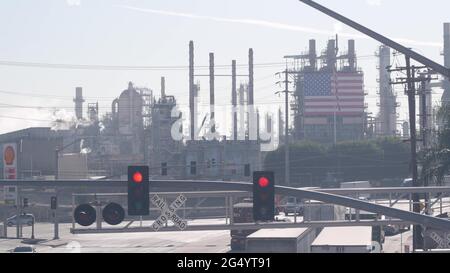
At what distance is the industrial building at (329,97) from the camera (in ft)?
466

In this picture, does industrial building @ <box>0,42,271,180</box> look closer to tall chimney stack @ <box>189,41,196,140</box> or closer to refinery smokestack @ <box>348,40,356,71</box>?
tall chimney stack @ <box>189,41,196,140</box>

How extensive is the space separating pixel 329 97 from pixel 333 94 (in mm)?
1115

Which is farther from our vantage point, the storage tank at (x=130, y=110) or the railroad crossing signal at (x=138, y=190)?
the storage tank at (x=130, y=110)

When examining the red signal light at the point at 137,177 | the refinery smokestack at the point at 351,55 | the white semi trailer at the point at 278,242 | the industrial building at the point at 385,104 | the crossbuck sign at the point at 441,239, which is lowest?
the white semi trailer at the point at 278,242

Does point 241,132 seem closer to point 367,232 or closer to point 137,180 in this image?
point 367,232

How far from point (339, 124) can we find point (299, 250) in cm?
11181

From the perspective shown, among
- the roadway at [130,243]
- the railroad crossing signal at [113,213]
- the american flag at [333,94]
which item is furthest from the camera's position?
the american flag at [333,94]

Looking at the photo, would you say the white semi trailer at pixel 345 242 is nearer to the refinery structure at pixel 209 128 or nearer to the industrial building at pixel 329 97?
the refinery structure at pixel 209 128

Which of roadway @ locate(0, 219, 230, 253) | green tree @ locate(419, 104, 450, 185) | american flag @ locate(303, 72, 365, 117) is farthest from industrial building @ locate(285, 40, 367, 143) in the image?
green tree @ locate(419, 104, 450, 185)

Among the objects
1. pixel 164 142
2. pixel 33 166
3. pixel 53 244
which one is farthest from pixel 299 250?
pixel 164 142

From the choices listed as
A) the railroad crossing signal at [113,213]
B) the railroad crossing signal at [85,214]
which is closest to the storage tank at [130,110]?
the railroad crossing signal at [85,214]

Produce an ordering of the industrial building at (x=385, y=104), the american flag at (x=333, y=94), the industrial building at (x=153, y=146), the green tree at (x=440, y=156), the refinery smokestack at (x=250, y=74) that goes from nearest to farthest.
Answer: the green tree at (x=440, y=156), the industrial building at (x=153, y=146), the refinery smokestack at (x=250, y=74), the american flag at (x=333, y=94), the industrial building at (x=385, y=104)

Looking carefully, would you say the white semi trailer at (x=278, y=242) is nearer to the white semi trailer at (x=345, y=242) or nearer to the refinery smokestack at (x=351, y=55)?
the white semi trailer at (x=345, y=242)

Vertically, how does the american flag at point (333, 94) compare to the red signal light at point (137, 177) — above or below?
above
